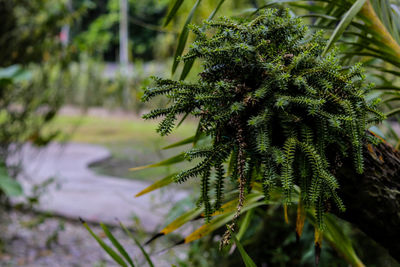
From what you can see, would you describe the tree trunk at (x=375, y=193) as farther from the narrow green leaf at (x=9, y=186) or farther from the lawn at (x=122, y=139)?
the lawn at (x=122, y=139)

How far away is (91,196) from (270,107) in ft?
10.6

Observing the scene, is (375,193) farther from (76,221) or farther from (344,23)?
(76,221)

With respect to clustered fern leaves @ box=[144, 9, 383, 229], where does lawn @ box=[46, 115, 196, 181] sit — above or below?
above

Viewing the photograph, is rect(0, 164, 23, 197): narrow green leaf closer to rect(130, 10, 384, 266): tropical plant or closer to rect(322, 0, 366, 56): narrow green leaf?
rect(130, 10, 384, 266): tropical plant

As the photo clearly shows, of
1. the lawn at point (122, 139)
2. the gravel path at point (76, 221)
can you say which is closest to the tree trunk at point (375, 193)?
the gravel path at point (76, 221)

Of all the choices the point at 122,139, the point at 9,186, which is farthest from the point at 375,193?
the point at 122,139

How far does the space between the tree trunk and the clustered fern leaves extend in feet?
0.31

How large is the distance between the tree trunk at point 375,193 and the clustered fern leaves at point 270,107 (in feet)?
0.31

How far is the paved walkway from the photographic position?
9.62 ft

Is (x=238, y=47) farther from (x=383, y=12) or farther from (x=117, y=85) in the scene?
(x=117, y=85)

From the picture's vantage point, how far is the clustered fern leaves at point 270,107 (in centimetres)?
53

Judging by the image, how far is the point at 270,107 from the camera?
545 millimetres

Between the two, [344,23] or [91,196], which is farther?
[91,196]

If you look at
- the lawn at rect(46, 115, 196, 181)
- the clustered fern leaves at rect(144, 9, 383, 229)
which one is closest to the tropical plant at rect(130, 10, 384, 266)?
the clustered fern leaves at rect(144, 9, 383, 229)
